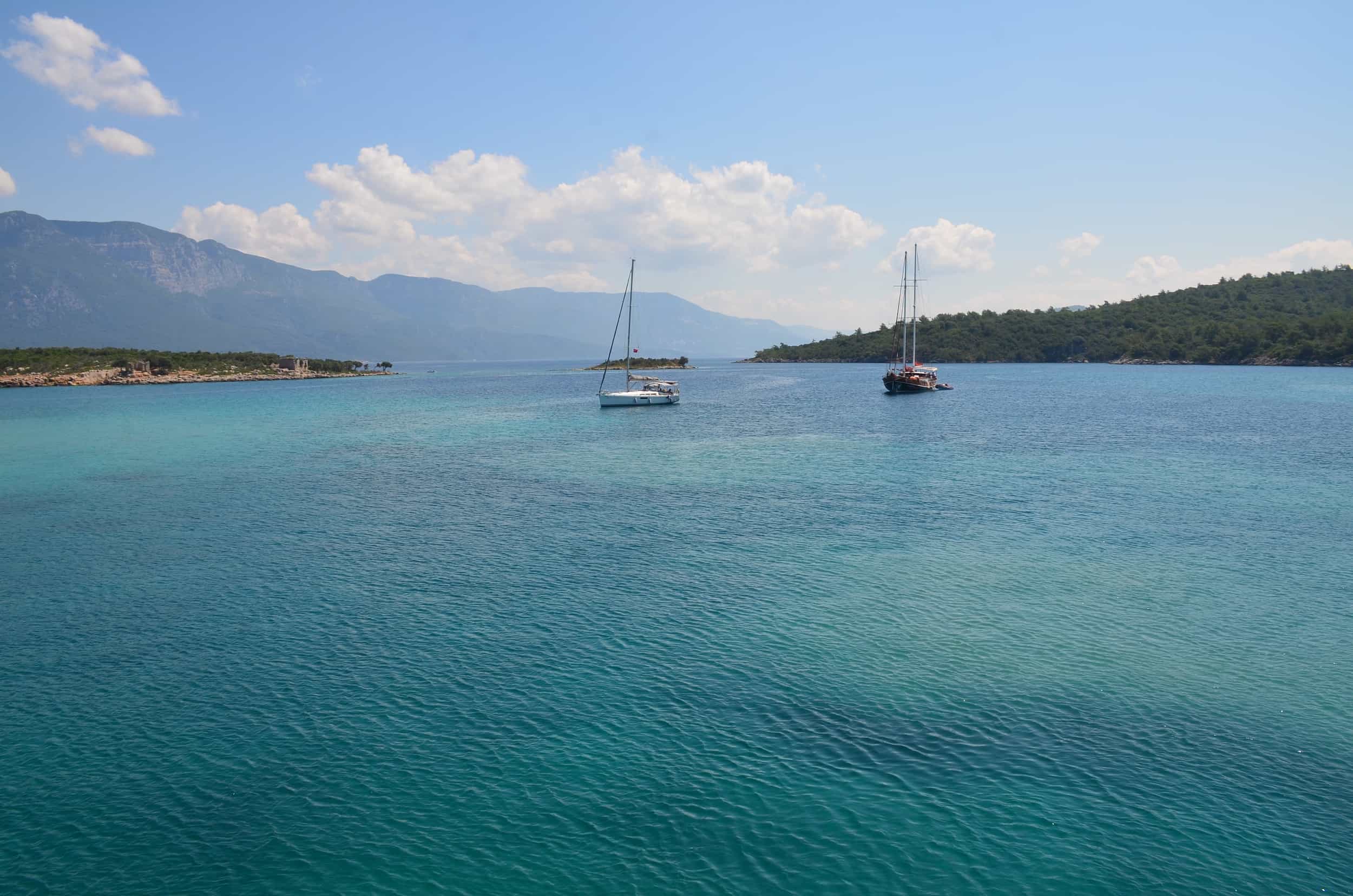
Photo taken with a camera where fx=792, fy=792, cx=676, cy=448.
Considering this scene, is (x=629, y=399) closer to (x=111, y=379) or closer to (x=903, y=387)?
(x=903, y=387)

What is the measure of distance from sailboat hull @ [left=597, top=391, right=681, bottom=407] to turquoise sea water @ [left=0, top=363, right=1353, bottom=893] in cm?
5927

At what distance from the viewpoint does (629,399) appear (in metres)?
111

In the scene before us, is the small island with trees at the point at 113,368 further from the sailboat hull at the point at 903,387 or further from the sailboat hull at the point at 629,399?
the sailboat hull at the point at 903,387

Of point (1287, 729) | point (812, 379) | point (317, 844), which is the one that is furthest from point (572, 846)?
point (812, 379)

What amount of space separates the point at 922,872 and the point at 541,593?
18.5m

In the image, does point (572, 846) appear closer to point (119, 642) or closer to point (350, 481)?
point (119, 642)

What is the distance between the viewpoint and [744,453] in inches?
2655

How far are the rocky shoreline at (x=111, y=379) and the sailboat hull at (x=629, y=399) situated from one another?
114 metres

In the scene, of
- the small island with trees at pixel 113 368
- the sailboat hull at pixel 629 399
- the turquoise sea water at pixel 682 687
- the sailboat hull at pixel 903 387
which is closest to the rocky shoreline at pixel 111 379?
the small island with trees at pixel 113 368

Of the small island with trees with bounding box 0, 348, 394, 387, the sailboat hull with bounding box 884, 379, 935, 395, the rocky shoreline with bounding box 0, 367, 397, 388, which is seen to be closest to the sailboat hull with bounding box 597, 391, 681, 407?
the sailboat hull with bounding box 884, 379, 935, 395

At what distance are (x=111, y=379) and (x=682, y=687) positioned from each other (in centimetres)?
18740

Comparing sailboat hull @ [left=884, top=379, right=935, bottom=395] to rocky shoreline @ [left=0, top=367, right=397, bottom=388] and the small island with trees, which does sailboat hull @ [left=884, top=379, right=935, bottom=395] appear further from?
the small island with trees

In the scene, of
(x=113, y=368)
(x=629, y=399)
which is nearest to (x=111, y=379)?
(x=113, y=368)

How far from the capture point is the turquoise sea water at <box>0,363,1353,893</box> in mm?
14820
